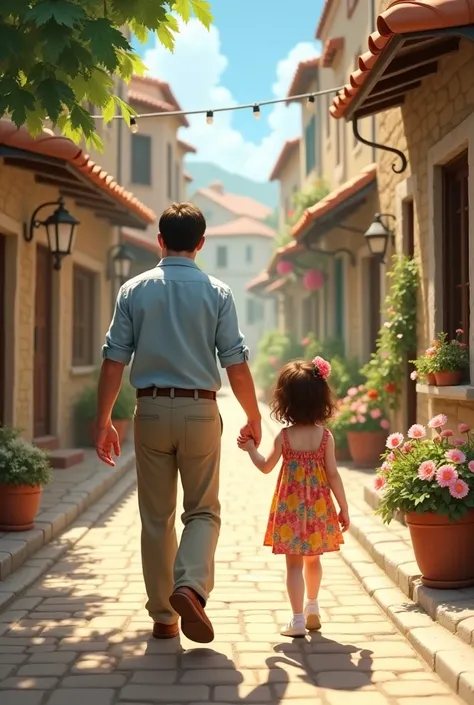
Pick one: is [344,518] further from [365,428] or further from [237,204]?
[237,204]

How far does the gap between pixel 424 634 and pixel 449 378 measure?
2543 mm

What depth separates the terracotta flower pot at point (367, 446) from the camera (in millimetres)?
10742

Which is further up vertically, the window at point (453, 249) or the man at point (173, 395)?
the window at point (453, 249)

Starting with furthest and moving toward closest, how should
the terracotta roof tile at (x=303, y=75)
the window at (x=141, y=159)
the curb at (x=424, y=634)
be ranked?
the window at (x=141, y=159) → the terracotta roof tile at (x=303, y=75) → the curb at (x=424, y=634)

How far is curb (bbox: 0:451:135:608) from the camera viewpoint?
562 centimetres

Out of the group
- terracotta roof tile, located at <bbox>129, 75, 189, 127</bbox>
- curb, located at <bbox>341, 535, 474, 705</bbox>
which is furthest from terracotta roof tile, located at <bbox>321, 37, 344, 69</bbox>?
curb, located at <bbox>341, 535, 474, 705</bbox>

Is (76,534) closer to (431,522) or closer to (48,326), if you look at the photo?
(431,522)

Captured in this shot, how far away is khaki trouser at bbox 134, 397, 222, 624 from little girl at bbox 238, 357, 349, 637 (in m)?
0.32

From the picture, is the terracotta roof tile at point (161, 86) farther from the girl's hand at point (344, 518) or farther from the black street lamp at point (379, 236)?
the girl's hand at point (344, 518)

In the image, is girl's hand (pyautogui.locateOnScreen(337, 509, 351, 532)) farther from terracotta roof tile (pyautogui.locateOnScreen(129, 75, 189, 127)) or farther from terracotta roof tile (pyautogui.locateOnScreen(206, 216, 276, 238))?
terracotta roof tile (pyautogui.locateOnScreen(206, 216, 276, 238))

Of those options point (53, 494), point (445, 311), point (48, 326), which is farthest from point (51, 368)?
point (445, 311)

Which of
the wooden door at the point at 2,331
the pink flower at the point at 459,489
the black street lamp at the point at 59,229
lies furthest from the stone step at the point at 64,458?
the pink flower at the point at 459,489

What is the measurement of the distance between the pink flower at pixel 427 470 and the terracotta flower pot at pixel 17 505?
3.01m

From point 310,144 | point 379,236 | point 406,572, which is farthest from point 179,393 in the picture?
point 310,144
